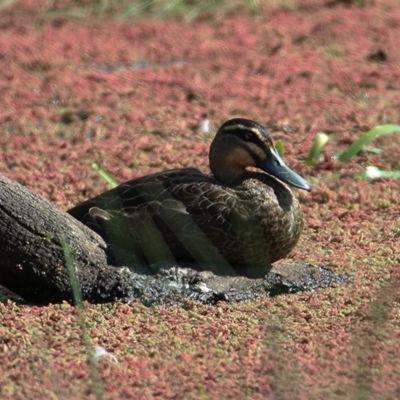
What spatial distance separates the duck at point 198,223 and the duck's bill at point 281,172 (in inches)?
0.8

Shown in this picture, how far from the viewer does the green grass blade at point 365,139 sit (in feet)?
22.1

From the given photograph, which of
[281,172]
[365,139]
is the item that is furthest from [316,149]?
[281,172]

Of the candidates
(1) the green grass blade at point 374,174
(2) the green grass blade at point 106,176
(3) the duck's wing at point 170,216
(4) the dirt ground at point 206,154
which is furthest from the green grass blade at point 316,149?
(3) the duck's wing at point 170,216

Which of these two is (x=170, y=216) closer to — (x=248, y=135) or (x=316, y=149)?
(x=248, y=135)

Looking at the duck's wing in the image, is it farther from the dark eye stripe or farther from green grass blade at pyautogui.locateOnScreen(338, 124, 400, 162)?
green grass blade at pyautogui.locateOnScreen(338, 124, 400, 162)

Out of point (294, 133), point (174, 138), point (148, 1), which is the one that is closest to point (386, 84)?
point (294, 133)

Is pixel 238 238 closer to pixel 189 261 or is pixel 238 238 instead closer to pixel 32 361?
pixel 189 261

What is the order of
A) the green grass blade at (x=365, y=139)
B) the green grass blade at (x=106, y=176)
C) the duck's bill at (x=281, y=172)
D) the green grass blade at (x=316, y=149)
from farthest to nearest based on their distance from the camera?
1. the green grass blade at (x=316, y=149)
2. the green grass blade at (x=365, y=139)
3. the green grass blade at (x=106, y=176)
4. the duck's bill at (x=281, y=172)

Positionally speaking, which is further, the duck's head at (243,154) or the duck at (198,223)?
the duck's head at (243,154)

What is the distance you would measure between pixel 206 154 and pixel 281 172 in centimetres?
166

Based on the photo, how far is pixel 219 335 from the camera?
4820 millimetres

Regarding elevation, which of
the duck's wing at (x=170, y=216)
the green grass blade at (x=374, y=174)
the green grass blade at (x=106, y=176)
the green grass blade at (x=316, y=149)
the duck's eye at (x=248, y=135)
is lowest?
the green grass blade at (x=374, y=174)

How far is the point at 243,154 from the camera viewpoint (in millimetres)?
5840

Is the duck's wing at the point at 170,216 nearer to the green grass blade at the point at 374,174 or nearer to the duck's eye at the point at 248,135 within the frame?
the duck's eye at the point at 248,135
